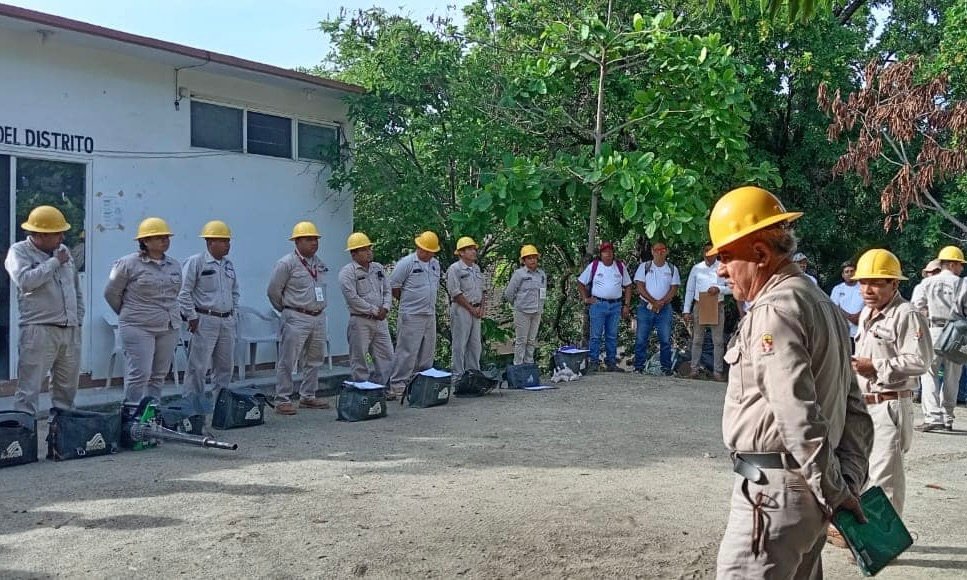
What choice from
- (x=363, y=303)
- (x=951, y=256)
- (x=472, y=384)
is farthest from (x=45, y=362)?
(x=951, y=256)

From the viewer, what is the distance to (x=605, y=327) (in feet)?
46.3

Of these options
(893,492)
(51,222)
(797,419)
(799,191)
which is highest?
(799,191)

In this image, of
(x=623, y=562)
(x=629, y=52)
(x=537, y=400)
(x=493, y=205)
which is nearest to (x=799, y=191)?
(x=629, y=52)

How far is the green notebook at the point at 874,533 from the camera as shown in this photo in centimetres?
335

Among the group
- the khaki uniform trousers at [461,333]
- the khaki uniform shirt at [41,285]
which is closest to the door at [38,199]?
the khaki uniform shirt at [41,285]

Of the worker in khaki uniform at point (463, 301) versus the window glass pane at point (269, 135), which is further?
the window glass pane at point (269, 135)

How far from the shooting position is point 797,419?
3.16 meters

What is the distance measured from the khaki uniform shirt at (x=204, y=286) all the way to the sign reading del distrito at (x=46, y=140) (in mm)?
2162

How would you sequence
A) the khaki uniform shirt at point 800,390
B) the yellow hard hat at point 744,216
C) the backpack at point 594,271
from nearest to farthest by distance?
the khaki uniform shirt at point 800,390, the yellow hard hat at point 744,216, the backpack at point 594,271

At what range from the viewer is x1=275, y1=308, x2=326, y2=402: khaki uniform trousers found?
34.6 ft

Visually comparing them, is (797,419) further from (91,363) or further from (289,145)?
(289,145)

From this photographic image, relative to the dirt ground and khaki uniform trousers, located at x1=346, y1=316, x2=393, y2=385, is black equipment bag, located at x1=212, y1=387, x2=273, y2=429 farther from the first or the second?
khaki uniform trousers, located at x1=346, y1=316, x2=393, y2=385

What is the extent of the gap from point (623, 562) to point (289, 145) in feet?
31.8

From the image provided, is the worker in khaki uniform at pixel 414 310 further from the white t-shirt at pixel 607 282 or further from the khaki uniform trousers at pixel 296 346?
the white t-shirt at pixel 607 282
